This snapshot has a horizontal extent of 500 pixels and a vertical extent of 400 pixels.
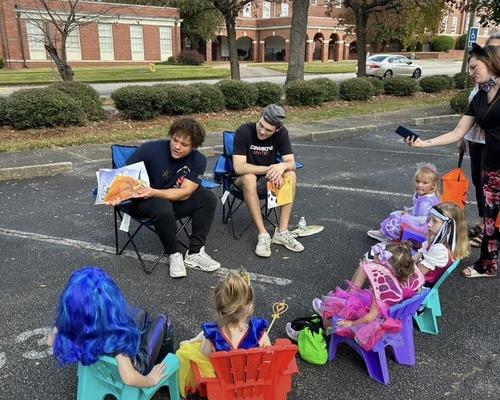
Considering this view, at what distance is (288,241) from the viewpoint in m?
4.33

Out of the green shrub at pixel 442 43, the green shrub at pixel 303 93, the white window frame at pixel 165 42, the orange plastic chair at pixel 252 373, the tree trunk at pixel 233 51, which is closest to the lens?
the orange plastic chair at pixel 252 373

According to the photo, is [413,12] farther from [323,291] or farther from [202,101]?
[323,291]

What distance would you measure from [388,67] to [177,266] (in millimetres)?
27984

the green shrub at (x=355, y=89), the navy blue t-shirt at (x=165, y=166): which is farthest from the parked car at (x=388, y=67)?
the navy blue t-shirt at (x=165, y=166)

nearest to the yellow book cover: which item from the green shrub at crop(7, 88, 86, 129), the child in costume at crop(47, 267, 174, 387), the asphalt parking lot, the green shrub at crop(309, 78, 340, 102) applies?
the asphalt parking lot

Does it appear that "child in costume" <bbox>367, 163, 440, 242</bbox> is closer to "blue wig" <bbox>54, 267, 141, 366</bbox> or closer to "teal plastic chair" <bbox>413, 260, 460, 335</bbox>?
"teal plastic chair" <bbox>413, 260, 460, 335</bbox>

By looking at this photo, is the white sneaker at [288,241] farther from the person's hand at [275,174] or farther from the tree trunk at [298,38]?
the tree trunk at [298,38]

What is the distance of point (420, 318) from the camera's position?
10.1 ft

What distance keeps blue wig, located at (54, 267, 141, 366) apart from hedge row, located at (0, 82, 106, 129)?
8.60 meters

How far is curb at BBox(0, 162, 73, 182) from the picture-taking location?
6633mm

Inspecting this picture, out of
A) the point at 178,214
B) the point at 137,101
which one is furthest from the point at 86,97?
the point at 178,214

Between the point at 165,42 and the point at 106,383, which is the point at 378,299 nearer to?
the point at 106,383

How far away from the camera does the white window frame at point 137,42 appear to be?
41072 millimetres

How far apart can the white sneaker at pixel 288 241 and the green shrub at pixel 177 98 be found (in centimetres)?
754
